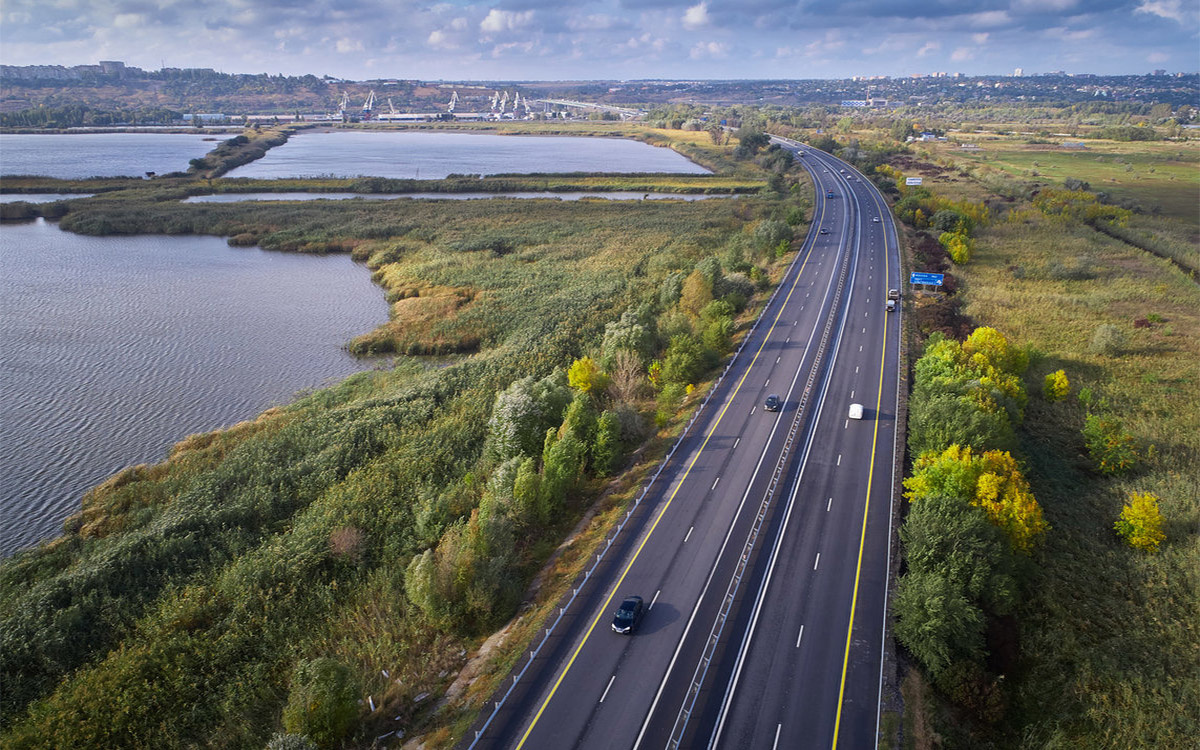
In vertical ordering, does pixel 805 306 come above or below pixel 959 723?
above

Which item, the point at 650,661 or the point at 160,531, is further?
the point at 160,531

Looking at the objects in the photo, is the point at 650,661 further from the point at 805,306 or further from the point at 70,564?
the point at 805,306

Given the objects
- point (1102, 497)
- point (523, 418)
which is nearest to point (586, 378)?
point (523, 418)

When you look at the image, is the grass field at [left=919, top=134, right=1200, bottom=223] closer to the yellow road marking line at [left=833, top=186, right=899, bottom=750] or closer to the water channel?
the yellow road marking line at [left=833, top=186, right=899, bottom=750]

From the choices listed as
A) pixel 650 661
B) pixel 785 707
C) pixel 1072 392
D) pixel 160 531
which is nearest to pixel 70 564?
pixel 160 531

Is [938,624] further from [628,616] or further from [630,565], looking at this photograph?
[630,565]

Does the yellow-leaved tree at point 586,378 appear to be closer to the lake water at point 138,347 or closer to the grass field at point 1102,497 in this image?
the lake water at point 138,347
